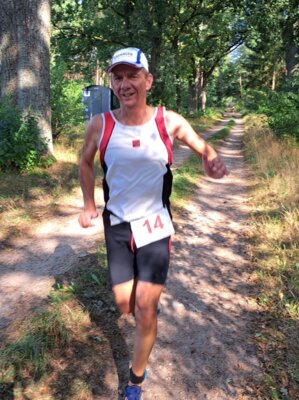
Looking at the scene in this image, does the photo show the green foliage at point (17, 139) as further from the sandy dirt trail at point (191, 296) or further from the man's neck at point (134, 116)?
the man's neck at point (134, 116)

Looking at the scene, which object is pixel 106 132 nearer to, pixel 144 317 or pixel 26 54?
pixel 144 317

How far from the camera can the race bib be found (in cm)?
239

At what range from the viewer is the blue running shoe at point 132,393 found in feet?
7.99

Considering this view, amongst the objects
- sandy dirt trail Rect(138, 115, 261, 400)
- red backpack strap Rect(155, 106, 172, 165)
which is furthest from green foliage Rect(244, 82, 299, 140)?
red backpack strap Rect(155, 106, 172, 165)

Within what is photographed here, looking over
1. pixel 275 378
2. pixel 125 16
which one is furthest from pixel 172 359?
pixel 125 16

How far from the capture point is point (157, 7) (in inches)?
655

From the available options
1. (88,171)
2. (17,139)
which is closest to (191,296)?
(88,171)

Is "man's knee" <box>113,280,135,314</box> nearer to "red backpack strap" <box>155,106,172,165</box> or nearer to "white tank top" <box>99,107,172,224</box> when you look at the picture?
"white tank top" <box>99,107,172,224</box>

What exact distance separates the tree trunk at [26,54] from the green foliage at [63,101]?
1400 millimetres

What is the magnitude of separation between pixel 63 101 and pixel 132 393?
28.5 feet

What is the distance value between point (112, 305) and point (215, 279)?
1301 mm

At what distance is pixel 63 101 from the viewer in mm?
9859

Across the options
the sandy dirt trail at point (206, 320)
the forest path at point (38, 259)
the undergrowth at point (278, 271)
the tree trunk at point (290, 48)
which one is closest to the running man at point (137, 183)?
the sandy dirt trail at point (206, 320)

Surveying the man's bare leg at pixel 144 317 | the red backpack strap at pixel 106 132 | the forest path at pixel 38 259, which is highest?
the red backpack strap at pixel 106 132
